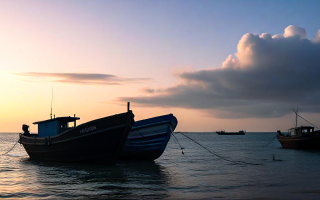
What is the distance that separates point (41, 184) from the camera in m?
16.8

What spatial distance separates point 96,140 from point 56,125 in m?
6.51

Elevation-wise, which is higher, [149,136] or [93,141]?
[149,136]

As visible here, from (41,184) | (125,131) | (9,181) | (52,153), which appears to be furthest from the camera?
(52,153)

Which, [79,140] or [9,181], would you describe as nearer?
[9,181]

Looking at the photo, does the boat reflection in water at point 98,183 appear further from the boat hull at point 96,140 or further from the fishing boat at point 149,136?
the fishing boat at point 149,136

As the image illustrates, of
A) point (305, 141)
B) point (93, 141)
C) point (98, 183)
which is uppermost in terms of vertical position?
point (93, 141)

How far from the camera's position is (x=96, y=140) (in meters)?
22.5

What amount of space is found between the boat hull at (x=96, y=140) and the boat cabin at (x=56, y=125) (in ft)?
5.93

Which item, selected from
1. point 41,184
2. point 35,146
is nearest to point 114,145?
point 41,184

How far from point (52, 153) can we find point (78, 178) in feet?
28.6

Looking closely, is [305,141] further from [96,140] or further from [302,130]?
[96,140]

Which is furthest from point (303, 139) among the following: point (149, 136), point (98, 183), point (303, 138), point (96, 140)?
point (98, 183)

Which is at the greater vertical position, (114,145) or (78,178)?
(114,145)

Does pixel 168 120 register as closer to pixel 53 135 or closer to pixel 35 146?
pixel 53 135
